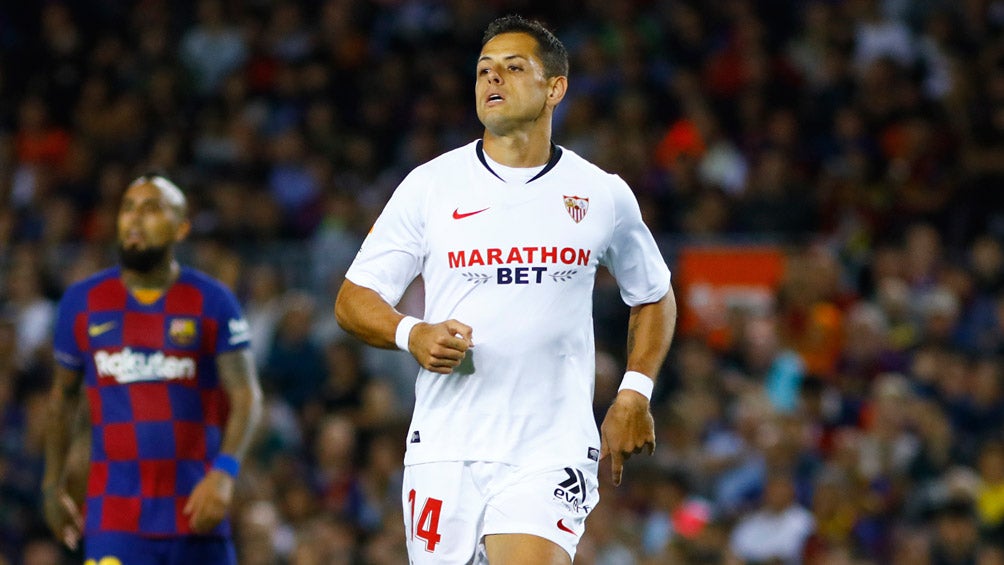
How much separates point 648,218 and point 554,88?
731cm

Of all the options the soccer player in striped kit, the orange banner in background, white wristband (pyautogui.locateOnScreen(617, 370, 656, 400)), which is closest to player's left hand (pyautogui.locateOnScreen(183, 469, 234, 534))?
the soccer player in striped kit

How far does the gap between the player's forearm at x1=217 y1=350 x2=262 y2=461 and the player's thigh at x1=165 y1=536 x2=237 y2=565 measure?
399 mm

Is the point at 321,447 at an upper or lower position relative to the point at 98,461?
lower

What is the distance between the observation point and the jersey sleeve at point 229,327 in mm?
6980

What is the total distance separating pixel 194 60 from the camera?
16.3 metres

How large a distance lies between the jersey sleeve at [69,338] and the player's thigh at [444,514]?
237 centimetres

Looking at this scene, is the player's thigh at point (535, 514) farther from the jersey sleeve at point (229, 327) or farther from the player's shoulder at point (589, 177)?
the jersey sleeve at point (229, 327)

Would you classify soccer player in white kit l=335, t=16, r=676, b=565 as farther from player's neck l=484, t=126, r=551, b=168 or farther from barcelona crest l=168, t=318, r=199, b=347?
barcelona crest l=168, t=318, r=199, b=347

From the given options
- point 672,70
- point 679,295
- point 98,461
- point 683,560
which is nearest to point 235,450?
point 98,461

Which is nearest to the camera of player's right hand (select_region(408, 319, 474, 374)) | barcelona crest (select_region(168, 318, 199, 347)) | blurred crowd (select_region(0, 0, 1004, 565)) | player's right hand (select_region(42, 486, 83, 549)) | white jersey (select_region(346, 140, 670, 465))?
player's right hand (select_region(408, 319, 474, 374))

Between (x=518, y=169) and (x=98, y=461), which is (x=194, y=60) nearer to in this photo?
(x=98, y=461)

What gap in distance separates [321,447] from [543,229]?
6588 mm

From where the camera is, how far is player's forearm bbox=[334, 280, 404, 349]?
5.12 meters

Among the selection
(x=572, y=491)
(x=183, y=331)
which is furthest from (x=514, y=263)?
(x=183, y=331)
